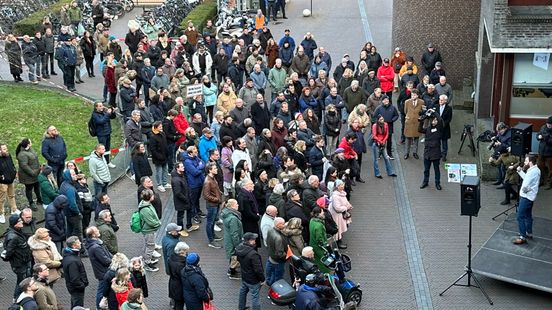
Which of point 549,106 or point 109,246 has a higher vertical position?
point 549,106

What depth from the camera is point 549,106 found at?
71.7ft

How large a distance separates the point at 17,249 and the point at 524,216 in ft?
29.5

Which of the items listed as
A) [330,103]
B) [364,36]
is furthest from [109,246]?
[364,36]

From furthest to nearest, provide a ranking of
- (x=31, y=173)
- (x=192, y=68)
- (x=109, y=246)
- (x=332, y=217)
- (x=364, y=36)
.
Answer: (x=364, y=36) < (x=192, y=68) < (x=31, y=173) < (x=332, y=217) < (x=109, y=246)

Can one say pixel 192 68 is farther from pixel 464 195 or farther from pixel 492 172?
pixel 464 195

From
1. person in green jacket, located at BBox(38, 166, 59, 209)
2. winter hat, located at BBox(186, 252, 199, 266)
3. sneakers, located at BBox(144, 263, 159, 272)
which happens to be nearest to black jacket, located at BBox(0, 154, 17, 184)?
person in green jacket, located at BBox(38, 166, 59, 209)

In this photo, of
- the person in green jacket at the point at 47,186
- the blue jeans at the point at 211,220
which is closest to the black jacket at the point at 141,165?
the person in green jacket at the point at 47,186

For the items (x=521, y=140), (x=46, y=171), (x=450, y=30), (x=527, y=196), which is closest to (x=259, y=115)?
(x=46, y=171)

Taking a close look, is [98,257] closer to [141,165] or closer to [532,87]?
[141,165]

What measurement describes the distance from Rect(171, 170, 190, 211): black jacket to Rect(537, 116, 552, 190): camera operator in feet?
24.4

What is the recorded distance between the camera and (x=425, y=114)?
71.3 feet

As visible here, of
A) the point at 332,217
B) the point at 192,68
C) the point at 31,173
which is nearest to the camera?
the point at 332,217

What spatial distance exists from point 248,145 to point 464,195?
218 inches

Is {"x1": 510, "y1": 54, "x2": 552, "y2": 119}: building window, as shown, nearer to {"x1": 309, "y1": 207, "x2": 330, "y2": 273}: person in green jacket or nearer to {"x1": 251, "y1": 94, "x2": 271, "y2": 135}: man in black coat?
{"x1": 251, "y1": 94, "x2": 271, "y2": 135}: man in black coat
